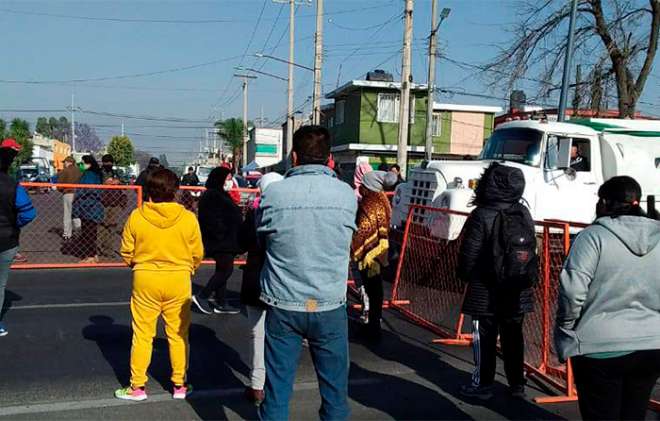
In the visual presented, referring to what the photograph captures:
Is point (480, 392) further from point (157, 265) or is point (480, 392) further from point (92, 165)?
point (92, 165)

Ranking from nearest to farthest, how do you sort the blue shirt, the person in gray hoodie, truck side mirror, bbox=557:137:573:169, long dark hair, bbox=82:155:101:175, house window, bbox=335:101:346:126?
the person in gray hoodie < the blue shirt < truck side mirror, bbox=557:137:573:169 < long dark hair, bbox=82:155:101:175 < house window, bbox=335:101:346:126

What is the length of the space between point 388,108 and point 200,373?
99.7 ft

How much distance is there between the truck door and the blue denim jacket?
821 cm

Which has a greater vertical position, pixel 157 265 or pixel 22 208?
pixel 22 208

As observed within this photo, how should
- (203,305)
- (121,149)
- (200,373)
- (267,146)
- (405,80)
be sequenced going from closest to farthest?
(200,373) < (203,305) < (405,80) < (267,146) < (121,149)

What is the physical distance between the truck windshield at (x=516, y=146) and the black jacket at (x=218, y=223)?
597 cm

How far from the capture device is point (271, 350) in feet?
10.3

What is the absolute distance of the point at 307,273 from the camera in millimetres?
3068

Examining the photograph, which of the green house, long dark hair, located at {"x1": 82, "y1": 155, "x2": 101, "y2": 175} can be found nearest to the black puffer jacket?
long dark hair, located at {"x1": 82, "y1": 155, "x2": 101, "y2": 175}

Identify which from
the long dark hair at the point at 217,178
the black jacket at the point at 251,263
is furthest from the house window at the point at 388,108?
the black jacket at the point at 251,263

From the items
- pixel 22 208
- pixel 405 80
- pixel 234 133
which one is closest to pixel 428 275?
pixel 22 208

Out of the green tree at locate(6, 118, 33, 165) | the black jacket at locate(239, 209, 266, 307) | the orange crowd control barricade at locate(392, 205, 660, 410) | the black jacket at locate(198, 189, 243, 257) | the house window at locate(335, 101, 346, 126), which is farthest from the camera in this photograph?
the green tree at locate(6, 118, 33, 165)

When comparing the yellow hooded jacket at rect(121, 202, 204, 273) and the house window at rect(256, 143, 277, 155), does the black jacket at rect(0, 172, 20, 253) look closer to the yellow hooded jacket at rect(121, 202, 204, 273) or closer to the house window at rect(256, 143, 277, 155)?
the yellow hooded jacket at rect(121, 202, 204, 273)

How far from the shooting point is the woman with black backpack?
440cm
